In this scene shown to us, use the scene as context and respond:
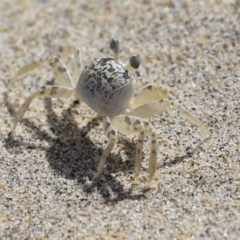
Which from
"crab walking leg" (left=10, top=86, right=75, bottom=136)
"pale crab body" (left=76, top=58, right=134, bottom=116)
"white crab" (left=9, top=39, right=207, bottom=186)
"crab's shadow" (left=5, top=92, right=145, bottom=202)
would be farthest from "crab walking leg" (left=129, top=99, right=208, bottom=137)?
"crab walking leg" (left=10, top=86, right=75, bottom=136)

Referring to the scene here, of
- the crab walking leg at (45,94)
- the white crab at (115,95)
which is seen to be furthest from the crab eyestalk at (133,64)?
the crab walking leg at (45,94)

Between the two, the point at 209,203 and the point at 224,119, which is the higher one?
the point at 224,119

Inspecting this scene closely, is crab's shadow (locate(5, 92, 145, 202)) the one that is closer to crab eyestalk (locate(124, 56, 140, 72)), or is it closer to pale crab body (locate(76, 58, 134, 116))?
pale crab body (locate(76, 58, 134, 116))

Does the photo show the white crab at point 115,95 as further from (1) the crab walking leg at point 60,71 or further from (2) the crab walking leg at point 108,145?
(1) the crab walking leg at point 60,71

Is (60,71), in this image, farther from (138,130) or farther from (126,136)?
(138,130)

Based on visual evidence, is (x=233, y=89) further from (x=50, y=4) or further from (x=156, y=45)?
(x=50, y=4)

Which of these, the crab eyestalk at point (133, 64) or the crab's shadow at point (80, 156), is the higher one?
the crab eyestalk at point (133, 64)

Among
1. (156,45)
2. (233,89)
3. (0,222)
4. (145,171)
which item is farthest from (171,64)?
(0,222)
